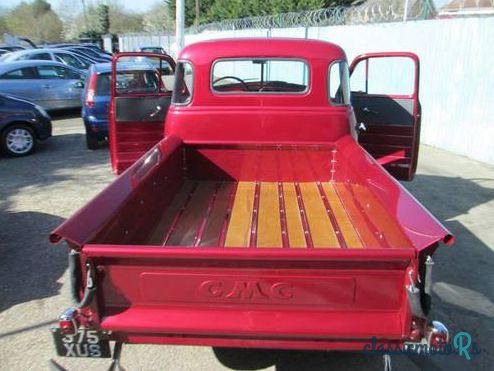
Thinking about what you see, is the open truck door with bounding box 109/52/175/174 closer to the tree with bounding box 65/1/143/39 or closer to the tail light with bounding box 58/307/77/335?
the tail light with bounding box 58/307/77/335

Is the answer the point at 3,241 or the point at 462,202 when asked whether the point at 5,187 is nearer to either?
the point at 3,241

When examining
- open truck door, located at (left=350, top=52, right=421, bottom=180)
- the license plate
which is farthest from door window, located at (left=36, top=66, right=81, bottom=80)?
the license plate

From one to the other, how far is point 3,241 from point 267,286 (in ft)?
12.7

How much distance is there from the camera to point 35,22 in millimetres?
69562

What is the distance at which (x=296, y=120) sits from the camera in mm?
4629

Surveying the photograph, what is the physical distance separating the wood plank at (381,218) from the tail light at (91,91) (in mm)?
6700

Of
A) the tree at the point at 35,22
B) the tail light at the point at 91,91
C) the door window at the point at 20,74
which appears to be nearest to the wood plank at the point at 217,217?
the tail light at the point at 91,91

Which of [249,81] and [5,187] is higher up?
[249,81]

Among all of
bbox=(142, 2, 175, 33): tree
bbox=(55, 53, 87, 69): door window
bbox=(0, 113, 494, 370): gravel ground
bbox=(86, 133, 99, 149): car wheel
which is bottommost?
bbox=(0, 113, 494, 370): gravel ground

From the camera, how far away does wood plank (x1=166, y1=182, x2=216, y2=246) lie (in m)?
3.49

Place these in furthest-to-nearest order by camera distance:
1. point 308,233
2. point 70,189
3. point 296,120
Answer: point 70,189 → point 296,120 → point 308,233

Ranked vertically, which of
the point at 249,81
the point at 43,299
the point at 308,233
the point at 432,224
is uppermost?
the point at 249,81

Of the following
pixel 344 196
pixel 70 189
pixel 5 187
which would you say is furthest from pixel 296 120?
pixel 5 187

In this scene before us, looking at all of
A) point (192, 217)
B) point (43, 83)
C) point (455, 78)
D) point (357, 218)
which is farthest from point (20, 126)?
point (455, 78)
